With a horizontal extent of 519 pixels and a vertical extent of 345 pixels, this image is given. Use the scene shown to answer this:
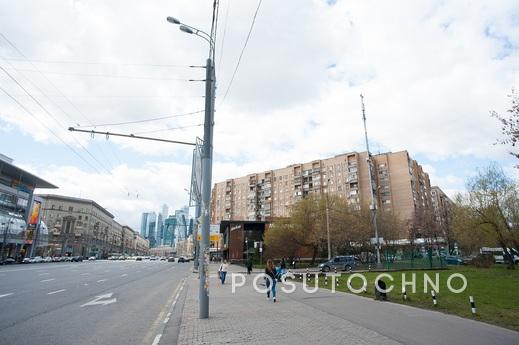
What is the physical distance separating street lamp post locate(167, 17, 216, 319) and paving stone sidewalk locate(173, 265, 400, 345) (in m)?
0.84

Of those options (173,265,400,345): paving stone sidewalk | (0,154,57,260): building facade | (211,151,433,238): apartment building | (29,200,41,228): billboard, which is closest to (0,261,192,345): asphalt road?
(173,265,400,345): paving stone sidewalk

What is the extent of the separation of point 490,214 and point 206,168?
108 ft

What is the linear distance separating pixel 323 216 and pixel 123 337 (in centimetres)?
4295

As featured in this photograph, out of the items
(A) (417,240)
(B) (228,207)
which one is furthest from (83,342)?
→ (B) (228,207)

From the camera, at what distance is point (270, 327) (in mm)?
8789

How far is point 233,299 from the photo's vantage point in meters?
14.7

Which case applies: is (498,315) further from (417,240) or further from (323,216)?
(417,240)

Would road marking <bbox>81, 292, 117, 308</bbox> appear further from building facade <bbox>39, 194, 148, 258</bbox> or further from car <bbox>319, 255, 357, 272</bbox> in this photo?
building facade <bbox>39, 194, 148, 258</bbox>

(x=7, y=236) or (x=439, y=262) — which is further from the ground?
(x=7, y=236)

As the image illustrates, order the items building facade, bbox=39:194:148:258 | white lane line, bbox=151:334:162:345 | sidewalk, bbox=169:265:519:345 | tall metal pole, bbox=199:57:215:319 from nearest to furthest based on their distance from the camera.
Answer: white lane line, bbox=151:334:162:345
sidewalk, bbox=169:265:519:345
tall metal pole, bbox=199:57:215:319
building facade, bbox=39:194:148:258

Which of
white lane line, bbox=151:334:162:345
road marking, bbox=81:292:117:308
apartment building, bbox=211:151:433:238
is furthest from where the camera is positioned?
apartment building, bbox=211:151:433:238

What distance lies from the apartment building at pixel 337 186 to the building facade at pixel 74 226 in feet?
144

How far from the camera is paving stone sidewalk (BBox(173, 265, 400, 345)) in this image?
745cm

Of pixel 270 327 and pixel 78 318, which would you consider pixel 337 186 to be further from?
pixel 78 318
